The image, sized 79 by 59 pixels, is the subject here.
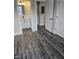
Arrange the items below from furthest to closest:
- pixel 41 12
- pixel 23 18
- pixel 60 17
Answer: pixel 41 12 < pixel 23 18 < pixel 60 17

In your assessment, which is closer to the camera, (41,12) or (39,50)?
(39,50)

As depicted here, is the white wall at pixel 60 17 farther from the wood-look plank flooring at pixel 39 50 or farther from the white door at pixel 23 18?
the white door at pixel 23 18

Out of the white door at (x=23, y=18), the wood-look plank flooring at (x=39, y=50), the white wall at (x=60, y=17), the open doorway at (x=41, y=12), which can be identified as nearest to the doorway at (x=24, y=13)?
the white door at (x=23, y=18)

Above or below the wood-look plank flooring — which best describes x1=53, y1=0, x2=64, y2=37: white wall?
above

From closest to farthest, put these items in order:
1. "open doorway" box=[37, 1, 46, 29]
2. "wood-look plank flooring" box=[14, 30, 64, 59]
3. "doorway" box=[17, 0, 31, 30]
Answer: "wood-look plank flooring" box=[14, 30, 64, 59], "doorway" box=[17, 0, 31, 30], "open doorway" box=[37, 1, 46, 29]

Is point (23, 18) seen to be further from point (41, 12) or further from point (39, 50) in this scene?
point (39, 50)

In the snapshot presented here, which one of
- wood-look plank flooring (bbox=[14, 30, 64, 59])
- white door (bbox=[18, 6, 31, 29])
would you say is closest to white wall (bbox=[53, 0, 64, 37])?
wood-look plank flooring (bbox=[14, 30, 64, 59])

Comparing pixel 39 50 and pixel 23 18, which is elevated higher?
pixel 23 18

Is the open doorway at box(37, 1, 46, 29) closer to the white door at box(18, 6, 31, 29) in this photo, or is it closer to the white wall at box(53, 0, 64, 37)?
the white door at box(18, 6, 31, 29)

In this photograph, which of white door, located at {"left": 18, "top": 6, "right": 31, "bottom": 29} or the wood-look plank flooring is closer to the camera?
the wood-look plank flooring

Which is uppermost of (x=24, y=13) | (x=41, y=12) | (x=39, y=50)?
(x=41, y=12)

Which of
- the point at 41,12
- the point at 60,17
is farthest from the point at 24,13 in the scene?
the point at 60,17
